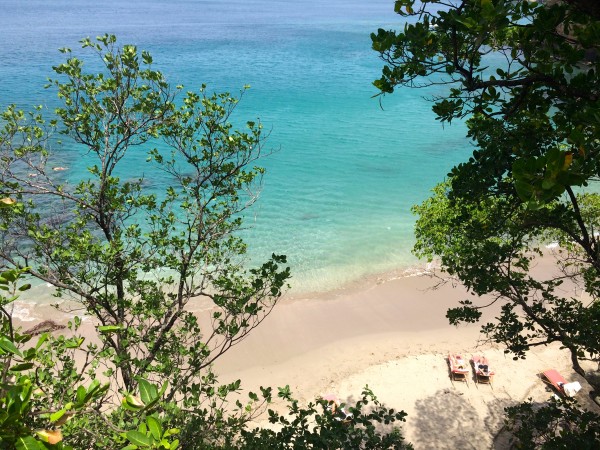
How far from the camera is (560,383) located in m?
11.6

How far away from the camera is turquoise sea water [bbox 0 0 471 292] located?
65.5 feet

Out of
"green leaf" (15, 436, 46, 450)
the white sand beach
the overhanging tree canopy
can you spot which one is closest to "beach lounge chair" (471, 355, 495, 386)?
the white sand beach

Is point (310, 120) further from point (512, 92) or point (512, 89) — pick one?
point (512, 92)

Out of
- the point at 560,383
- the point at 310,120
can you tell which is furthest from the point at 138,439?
the point at 310,120

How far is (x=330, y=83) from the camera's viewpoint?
4184 cm

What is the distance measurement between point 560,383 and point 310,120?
26469 millimetres

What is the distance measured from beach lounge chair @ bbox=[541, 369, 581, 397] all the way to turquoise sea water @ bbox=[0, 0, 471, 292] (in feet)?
23.5

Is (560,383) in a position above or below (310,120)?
below

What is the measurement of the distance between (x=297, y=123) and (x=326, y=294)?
64.5 feet

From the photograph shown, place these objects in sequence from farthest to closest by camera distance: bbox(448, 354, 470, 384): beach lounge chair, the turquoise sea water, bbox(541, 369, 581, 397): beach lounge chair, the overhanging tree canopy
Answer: the turquoise sea water < bbox(448, 354, 470, 384): beach lounge chair < bbox(541, 369, 581, 397): beach lounge chair < the overhanging tree canopy

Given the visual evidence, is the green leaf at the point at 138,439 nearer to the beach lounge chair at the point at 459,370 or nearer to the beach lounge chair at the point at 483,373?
the beach lounge chair at the point at 459,370

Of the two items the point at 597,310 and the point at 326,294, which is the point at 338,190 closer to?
the point at 326,294

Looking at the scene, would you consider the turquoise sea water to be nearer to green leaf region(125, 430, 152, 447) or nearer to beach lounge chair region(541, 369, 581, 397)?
green leaf region(125, 430, 152, 447)

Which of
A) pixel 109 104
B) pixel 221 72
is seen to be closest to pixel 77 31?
pixel 221 72
